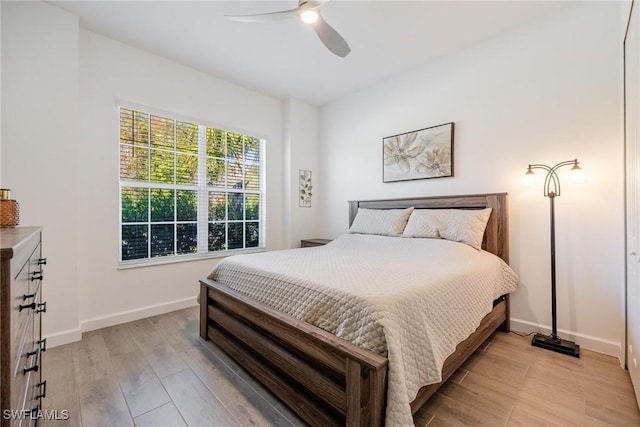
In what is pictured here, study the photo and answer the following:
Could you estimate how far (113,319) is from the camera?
9.10 feet

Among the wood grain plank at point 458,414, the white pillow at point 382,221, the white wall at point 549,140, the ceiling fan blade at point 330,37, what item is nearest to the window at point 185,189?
the white pillow at point 382,221

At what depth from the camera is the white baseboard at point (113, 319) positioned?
235cm

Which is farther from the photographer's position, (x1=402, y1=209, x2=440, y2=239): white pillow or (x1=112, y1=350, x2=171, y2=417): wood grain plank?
(x1=402, y1=209, x2=440, y2=239): white pillow

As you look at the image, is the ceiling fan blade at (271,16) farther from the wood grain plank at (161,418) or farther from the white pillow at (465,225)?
the wood grain plank at (161,418)

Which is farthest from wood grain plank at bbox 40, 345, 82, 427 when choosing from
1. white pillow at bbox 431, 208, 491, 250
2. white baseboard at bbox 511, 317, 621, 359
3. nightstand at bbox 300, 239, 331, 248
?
white baseboard at bbox 511, 317, 621, 359

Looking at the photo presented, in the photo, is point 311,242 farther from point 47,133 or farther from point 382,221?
point 47,133

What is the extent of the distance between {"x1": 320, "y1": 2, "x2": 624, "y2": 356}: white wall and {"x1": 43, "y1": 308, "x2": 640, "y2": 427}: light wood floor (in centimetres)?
47

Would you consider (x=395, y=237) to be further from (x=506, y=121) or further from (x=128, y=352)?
(x=128, y=352)

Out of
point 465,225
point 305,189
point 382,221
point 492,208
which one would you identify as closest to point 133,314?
point 305,189

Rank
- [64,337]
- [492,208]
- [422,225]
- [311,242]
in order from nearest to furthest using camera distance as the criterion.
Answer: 1. [64,337]
2. [492,208]
3. [422,225]
4. [311,242]

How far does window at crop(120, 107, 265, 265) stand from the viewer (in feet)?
9.85

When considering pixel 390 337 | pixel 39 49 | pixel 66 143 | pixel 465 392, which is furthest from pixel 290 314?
pixel 39 49

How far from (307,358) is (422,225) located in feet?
5.95

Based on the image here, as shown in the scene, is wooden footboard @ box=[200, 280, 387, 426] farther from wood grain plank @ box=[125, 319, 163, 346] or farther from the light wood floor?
wood grain plank @ box=[125, 319, 163, 346]
